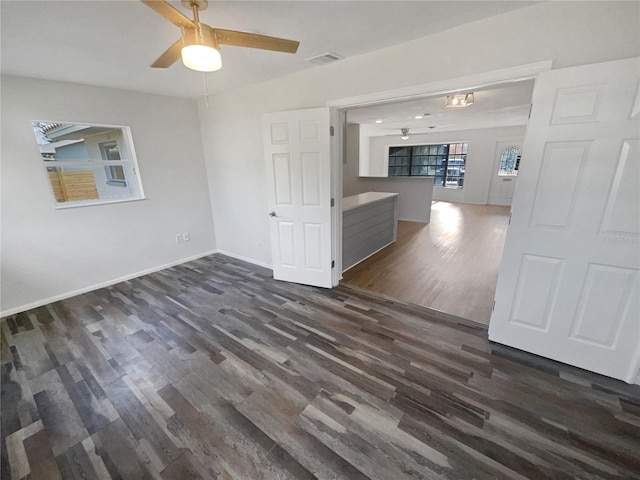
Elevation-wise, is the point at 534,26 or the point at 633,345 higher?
the point at 534,26

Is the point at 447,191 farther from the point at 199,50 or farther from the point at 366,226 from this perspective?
the point at 199,50

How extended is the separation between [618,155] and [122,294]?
4.73m

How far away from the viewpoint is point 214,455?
1.42 metres

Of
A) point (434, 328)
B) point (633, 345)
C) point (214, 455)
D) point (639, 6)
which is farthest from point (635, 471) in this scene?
point (639, 6)

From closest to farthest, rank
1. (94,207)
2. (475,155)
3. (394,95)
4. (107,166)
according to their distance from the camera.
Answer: (394,95), (94,207), (107,166), (475,155)

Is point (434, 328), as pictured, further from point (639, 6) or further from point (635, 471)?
point (639, 6)

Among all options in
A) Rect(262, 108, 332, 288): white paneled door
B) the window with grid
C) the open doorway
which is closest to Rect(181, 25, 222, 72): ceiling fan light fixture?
Rect(262, 108, 332, 288): white paneled door

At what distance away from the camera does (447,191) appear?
9625 millimetres

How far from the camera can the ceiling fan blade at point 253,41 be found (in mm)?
1469

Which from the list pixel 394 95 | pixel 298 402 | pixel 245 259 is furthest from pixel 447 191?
pixel 298 402

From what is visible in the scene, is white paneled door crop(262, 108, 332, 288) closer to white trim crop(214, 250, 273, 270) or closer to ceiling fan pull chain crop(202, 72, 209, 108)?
white trim crop(214, 250, 273, 270)

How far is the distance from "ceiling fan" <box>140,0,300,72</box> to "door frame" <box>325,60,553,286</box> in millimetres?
1093

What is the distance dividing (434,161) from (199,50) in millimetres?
9926

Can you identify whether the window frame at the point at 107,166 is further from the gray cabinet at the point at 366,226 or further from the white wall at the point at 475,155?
the white wall at the point at 475,155
